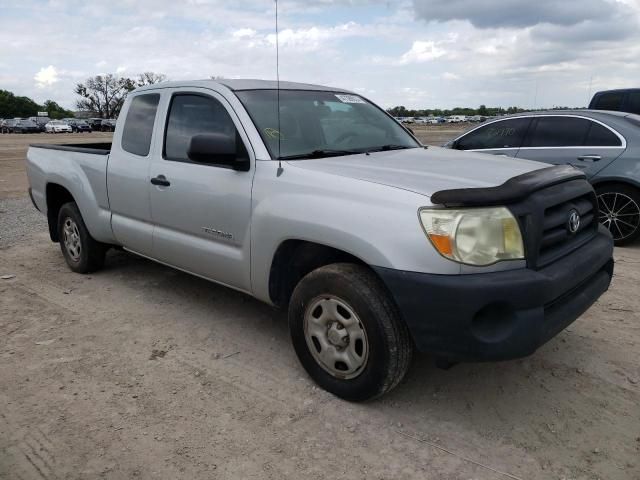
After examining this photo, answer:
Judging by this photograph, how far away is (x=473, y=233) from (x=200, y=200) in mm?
1965

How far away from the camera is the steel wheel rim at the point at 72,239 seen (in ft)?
17.8

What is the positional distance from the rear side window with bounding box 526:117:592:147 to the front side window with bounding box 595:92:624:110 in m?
3.47

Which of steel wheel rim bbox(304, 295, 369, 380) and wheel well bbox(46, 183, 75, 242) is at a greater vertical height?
wheel well bbox(46, 183, 75, 242)

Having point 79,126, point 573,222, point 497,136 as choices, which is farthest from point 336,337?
point 79,126

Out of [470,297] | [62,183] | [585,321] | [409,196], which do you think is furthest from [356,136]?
[62,183]

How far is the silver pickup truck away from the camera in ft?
8.52

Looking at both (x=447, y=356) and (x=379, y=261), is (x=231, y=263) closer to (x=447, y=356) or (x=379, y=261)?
(x=379, y=261)

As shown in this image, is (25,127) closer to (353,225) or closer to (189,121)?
(189,121)

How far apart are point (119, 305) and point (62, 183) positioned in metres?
1.56

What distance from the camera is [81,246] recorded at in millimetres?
5371

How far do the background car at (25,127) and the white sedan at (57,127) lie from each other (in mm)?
979

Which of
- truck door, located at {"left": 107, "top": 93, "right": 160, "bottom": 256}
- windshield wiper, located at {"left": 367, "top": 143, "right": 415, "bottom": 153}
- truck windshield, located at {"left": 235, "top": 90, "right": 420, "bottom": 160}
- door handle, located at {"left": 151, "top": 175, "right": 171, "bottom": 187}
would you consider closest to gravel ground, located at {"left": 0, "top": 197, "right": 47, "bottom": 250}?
truck door, located at {"left": 107, "top": 93, "right": 160, "bottom": 256}

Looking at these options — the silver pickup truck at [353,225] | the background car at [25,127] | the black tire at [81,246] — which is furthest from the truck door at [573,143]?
the background car at [25,127]

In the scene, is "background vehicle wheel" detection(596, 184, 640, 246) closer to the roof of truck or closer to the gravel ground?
the roof of truck
